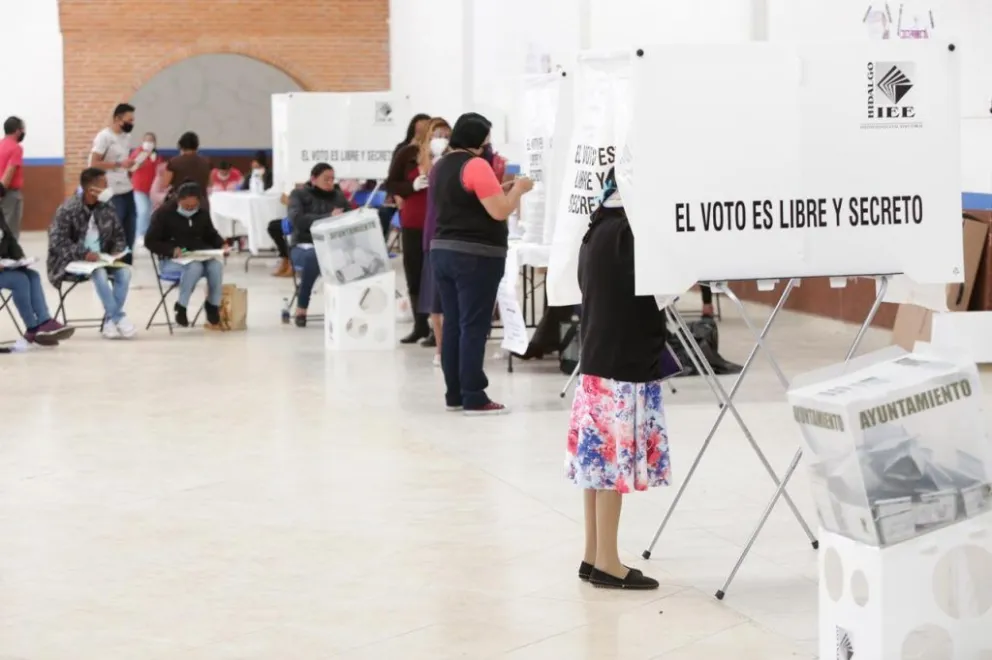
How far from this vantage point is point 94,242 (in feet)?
35.8

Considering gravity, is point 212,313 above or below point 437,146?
below

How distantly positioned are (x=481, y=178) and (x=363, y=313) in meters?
3.11

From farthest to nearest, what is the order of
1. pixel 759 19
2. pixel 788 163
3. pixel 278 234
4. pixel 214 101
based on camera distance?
pixel 214 101 < pixel 278 234 < pixel 759 19 < pixel 788 163

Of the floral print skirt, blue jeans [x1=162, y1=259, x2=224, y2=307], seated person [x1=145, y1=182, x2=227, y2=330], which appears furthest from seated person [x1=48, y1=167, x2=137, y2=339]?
the floral print skirt

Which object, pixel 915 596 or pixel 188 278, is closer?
pixel 915 596

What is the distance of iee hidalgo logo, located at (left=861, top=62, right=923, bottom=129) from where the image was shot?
469cm

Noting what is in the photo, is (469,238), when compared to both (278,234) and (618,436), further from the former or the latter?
(278,234)

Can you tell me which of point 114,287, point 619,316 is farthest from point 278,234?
point 619,316

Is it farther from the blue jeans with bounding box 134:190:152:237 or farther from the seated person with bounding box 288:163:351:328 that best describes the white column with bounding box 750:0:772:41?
the blue jeans with bounding box 134:190:152:237

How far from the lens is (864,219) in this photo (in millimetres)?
4691

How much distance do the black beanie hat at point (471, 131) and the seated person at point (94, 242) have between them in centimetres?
387

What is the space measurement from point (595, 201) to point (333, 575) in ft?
4.62

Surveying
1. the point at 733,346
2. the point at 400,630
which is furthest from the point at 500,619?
the point at 733,346

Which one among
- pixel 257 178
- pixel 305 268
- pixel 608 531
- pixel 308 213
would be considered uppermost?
pixel 257 178
